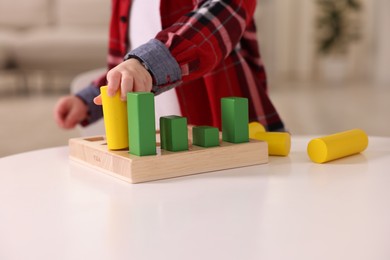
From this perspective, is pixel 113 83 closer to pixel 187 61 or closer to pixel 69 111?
pixel 187 61

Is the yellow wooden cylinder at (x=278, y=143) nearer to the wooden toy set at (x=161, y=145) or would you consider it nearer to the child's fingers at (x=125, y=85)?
the wooden toy set at (x=161, y=145)

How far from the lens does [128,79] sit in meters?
0.84

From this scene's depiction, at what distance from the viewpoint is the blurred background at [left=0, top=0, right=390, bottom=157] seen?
362 cm

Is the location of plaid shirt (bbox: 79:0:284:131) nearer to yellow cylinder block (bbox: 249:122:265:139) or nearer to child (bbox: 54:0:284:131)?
child (bbox: 54:0:284:131)

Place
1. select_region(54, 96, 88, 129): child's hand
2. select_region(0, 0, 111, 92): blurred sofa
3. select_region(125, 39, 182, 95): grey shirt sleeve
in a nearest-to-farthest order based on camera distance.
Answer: select_region(125, 39, 182, 95): grey shirt sleeve → select_region(54, 96, 88, 129): child's hand → select_region(0, 0, 111, 92): blurred sofa

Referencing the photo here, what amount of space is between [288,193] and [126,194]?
186 millimetres

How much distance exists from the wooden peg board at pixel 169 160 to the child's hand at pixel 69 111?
0.32 m

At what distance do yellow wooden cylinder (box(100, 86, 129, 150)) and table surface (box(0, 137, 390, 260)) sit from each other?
48 mm

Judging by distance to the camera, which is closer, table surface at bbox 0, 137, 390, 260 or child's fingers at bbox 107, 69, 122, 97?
table surface at bbox 0, 137, 390, 260

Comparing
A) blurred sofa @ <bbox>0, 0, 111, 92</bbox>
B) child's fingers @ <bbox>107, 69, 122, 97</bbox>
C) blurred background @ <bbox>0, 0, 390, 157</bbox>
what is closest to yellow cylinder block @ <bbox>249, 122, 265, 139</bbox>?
child's fingers @ <bbox>107, 69, 122, 97</bbox>

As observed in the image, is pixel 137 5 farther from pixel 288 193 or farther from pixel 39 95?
pixel 39 95

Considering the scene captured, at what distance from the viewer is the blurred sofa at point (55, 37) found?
187 inches

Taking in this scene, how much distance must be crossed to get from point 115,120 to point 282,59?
551cm

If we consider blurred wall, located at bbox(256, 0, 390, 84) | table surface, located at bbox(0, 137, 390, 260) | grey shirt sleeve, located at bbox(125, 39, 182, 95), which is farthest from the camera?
blurred wall, located at bbox(256, 0, 390, 84)
